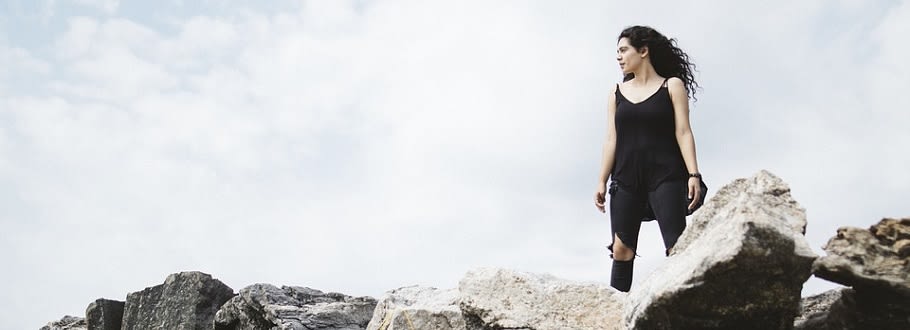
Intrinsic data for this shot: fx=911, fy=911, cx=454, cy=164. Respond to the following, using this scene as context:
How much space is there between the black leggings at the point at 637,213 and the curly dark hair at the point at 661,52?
87 cm

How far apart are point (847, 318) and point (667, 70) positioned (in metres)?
2.62

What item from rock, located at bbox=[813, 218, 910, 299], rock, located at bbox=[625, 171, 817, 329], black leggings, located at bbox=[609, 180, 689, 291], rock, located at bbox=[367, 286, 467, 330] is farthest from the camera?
black leggings, located at bbox=[609, 180, 689, 291]

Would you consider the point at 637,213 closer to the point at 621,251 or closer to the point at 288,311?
the point at 621,251

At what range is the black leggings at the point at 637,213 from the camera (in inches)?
220

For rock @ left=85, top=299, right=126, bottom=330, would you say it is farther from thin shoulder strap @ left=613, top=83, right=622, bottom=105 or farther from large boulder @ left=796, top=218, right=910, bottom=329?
large boulder @ left=796, top=218, right=910, bottom=329

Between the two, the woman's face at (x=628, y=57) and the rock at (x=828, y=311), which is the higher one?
the woman's face at (x=628, y=57)

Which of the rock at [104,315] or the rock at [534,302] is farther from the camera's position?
the rock at [104,315]

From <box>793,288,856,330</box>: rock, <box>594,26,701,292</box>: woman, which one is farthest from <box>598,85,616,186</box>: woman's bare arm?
<box>793,288,856,330</box>: rock

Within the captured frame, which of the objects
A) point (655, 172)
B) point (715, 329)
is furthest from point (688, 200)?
point (715, 329)

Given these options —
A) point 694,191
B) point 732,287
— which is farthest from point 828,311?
point 694,191

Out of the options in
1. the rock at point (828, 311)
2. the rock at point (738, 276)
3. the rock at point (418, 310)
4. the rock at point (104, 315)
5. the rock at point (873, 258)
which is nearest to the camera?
the rock at point (738, 276)

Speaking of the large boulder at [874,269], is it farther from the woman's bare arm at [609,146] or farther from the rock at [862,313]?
the woman's bare arm at [609,146]

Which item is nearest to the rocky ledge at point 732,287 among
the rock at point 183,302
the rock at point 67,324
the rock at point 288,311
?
the rock at point 288,311

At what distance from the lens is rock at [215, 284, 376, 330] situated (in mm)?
6227
